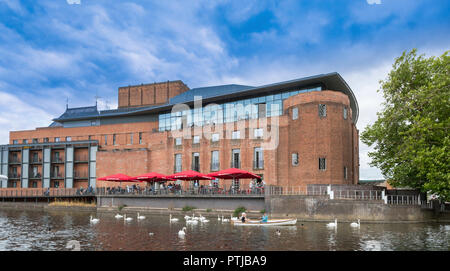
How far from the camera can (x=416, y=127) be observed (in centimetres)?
2938

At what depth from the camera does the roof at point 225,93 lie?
48.6 meters

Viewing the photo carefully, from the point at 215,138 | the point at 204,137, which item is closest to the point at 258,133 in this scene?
the point at 215,138

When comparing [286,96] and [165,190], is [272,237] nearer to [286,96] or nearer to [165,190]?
[165,190]

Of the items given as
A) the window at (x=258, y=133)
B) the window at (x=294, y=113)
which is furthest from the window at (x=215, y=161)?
the window at (x=294, y=113)

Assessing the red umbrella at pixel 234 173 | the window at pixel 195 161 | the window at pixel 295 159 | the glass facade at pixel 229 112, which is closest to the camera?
the red umbrella at pixel 234 173

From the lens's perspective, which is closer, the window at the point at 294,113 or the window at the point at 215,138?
the window at the point at 294,113

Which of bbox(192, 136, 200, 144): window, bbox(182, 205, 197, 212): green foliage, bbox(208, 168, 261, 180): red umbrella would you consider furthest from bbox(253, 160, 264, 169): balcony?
bbox(182, 205, 197, 212): green foliage

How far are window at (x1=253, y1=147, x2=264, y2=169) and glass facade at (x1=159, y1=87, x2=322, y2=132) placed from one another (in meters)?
5.68

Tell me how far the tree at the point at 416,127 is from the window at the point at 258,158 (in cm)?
1316

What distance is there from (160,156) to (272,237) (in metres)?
34.7

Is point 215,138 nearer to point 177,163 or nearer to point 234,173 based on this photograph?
point 177,163

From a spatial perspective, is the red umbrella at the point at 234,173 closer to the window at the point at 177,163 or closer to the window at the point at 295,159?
the window at the point at 295,159

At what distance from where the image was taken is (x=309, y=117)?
43.2 metres
